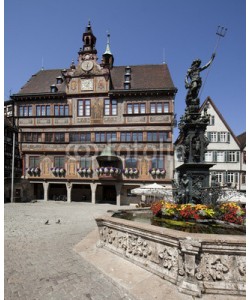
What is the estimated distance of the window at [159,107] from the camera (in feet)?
90.7

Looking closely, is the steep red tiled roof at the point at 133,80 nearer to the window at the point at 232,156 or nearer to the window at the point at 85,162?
the window at the point at 85,162

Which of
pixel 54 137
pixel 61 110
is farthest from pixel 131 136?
pixel 54 137

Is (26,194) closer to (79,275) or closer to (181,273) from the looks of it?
(79,275)

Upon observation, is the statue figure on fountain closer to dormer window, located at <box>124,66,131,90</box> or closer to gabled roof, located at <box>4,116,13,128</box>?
dormer window, located at <box>124,66,131,90</box>

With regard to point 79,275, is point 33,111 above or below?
above

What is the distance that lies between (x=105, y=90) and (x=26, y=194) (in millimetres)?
17787

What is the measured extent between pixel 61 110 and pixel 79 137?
4.65 metres

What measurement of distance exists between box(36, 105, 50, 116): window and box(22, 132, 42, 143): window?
9.28ft

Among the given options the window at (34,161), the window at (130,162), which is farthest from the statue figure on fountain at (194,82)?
the window at (34,161)

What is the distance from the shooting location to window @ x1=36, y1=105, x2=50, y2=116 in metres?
30.5

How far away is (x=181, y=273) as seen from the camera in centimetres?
489

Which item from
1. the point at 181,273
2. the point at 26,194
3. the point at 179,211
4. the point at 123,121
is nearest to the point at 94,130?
the point at 123,121

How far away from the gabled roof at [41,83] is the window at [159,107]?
520 inches

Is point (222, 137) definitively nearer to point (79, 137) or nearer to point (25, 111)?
point (79, 137)
